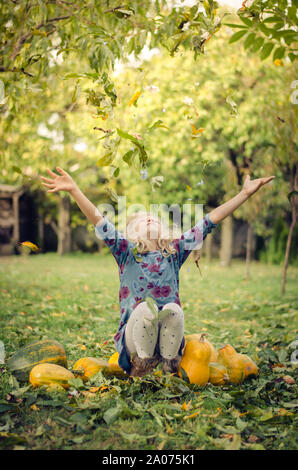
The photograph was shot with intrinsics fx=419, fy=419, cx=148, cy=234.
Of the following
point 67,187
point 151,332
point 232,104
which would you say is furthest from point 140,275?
point 232,104

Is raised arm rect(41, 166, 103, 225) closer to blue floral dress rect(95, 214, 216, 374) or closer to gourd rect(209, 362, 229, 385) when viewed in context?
blue floral dress rect(95, 214, 216, 374)

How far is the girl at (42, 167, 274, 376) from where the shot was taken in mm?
2592

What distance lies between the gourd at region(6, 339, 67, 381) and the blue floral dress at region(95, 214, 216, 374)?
46cm

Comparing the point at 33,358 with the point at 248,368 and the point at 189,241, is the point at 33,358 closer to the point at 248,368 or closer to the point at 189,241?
the point at 189,241

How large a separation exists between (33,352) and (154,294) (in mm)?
945

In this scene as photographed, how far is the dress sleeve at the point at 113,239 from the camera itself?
267 centimetres

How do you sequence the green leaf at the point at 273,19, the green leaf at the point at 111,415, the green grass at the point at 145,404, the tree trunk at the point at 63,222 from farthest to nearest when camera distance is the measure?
1. the tree trunk at the point at 63,222
2. the green leaf at the point at 273,19
3. the green leaf at the point at 111,415
4. the green grass at the point at 145,404

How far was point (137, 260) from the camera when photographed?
8.98 feet

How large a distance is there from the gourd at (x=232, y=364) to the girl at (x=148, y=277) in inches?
15.1

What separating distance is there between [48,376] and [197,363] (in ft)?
3.12

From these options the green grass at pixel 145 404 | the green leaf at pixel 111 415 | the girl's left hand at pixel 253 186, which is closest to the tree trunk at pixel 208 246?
the green grass at pixel 145 404

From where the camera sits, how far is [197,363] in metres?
2.74

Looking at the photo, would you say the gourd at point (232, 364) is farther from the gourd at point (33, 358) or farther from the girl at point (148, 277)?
the gourd at point (33, 358)
